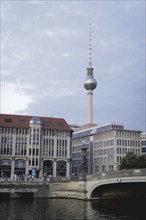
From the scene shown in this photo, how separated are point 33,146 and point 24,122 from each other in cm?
955

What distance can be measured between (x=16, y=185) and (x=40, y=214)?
3655 centimetres

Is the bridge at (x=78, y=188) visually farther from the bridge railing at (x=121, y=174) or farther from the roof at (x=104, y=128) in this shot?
the roof at (x=104, y=128)

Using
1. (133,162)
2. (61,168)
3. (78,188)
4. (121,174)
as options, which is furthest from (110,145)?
(121,174)

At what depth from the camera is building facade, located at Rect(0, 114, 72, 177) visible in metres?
130

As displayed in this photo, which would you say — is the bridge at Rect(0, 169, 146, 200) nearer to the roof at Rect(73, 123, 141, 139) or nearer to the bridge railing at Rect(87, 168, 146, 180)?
the bridge railing at Rect(87, 168, 146, 180)

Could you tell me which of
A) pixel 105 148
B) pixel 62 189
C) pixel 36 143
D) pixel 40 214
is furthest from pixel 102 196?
pixel 105 148

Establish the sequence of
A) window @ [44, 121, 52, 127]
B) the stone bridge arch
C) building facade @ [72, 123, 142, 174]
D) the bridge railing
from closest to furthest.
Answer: the bridge railing, the stone bridge arch, window @ [44, 121, 52, 127], building facade @ [72, 123, 142, 174]

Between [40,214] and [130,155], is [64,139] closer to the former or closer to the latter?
[130,155]

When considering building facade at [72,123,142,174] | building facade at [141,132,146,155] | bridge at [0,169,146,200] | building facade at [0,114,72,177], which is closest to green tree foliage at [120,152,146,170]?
bridge at [0,169,146,200]

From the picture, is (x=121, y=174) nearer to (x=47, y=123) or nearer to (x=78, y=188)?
(x=78, y=188)

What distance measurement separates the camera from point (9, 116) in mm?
136375

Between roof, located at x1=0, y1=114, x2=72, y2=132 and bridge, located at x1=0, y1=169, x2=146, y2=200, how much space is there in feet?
113

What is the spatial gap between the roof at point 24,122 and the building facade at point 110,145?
26.3m

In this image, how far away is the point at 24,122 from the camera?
444 ft
